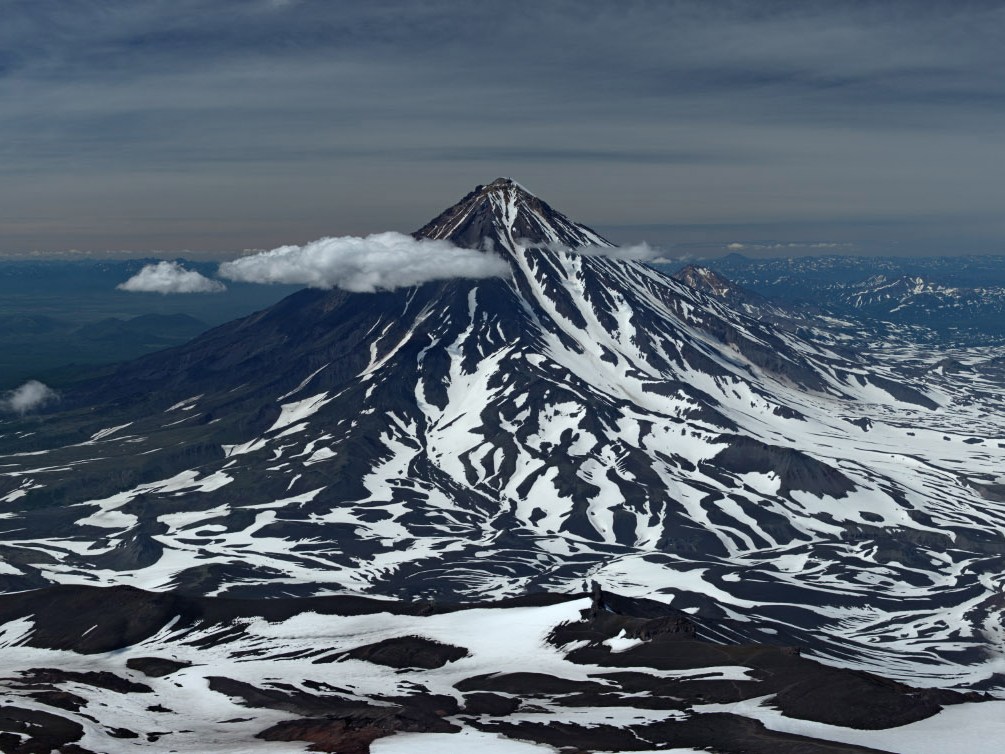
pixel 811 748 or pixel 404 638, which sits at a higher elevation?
pixel 811 748

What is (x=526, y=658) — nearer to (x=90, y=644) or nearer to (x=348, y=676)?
(x=348, y=676)

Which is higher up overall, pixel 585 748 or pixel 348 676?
pixel 585 748

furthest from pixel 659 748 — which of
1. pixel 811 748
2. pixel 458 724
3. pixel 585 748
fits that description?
pixel 458 724

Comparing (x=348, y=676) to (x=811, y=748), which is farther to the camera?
(x=348, y=676)

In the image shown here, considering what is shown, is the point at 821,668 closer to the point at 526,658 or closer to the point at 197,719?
the point at 526,658

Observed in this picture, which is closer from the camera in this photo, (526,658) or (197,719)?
(197,719)

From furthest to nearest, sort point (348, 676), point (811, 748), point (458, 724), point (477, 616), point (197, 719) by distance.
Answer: point (477, 616) → point (348, 676) → point (197, 719) → point (458, 724) → point (811, 748)

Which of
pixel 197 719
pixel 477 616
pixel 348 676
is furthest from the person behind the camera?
pixel 477 616

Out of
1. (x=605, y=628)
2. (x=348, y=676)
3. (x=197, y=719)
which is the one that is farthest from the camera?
(x=605, y=628)

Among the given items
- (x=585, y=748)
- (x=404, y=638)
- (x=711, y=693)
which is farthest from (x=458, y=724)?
(x=404, y=638)
